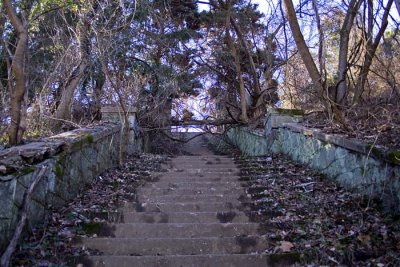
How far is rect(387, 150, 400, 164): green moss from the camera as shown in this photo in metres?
4.05

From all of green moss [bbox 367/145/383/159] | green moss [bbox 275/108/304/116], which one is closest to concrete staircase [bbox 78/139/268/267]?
green moss [bbox 367/145/383/159]

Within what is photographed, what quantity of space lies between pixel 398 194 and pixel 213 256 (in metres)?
1.89

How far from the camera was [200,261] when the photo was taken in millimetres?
3727

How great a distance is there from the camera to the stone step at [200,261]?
3.69 m

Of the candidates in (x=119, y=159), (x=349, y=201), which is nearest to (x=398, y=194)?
(x=349, y=201)

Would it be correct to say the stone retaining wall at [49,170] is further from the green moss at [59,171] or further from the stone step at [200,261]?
the stone step at [200,261]

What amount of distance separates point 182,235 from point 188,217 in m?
0.46

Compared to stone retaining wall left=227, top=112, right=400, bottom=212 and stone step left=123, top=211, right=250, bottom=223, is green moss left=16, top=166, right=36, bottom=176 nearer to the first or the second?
stone step left=123, top=211, right=250, bottom=223

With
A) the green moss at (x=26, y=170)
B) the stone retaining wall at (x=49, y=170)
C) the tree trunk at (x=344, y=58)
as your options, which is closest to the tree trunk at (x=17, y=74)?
the stone retaining wall at (x=49, y=170)

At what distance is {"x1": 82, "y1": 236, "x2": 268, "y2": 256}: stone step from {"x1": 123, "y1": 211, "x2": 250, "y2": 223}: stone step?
72cm

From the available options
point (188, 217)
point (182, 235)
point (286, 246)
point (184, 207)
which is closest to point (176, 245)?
point (182, 235)

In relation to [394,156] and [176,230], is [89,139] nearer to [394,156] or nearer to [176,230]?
[176,230]

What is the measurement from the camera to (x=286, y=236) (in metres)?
4.21

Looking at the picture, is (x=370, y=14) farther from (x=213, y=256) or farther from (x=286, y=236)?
(x=213, y=256)
